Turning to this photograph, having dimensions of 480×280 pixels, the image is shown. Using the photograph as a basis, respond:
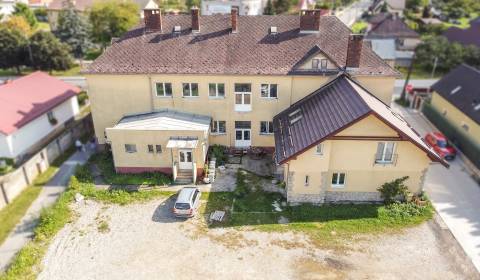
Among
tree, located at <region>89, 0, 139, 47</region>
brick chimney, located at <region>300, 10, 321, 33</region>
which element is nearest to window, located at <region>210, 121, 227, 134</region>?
brick chimney, located at <region>300, 10, 321, 33</region>

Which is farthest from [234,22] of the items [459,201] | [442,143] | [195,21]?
[459,201]

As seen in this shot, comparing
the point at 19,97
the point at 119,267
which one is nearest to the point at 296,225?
the point at 119,267

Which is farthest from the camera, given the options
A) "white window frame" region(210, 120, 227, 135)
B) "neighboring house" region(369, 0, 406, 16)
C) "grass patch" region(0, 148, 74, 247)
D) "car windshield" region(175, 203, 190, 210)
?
"neighboring house" region(369, 0, 406, 16)

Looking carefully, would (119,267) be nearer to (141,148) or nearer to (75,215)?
(75,215)

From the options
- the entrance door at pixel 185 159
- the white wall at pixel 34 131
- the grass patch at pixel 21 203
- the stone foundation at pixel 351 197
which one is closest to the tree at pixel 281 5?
the white wall at pixel 34 131

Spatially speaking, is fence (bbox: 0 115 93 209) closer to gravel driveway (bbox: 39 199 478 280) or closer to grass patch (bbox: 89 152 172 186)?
grass patch (bbox: 89 152 172 186)

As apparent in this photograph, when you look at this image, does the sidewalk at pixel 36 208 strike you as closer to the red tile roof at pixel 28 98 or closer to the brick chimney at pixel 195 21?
the red tile roof at pixel 28 98

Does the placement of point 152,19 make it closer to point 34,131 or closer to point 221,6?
point 34,131
